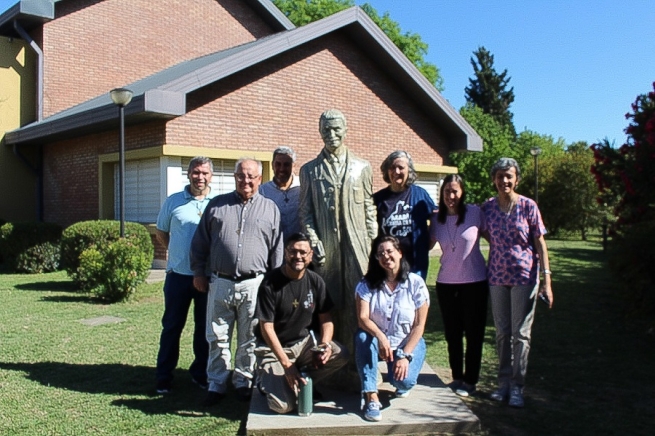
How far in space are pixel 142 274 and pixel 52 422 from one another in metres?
5.75

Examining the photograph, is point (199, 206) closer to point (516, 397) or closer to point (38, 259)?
point (516, 397)

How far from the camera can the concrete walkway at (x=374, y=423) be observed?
4246 millimetres

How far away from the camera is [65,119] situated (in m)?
14.0

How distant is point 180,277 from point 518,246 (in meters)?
2.73

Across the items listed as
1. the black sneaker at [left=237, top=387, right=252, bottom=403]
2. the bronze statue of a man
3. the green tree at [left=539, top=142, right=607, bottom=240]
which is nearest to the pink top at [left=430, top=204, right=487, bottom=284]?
the bronze statue of a man

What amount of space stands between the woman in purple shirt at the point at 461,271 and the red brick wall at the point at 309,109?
822 centimetres

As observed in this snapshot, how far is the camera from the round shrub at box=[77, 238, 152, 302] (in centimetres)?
979

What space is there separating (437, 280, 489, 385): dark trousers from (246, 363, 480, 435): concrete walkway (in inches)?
18.1

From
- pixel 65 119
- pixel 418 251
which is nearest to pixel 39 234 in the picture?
pixel 65 119

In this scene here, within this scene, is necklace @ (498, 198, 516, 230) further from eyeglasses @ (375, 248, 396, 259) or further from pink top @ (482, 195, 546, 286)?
eyeglasses @ (375, 248, 396, 259)

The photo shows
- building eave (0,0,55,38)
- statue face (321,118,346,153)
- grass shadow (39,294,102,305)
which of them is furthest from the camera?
building eave (0,0,55,38)

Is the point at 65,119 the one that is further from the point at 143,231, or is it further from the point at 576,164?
the point at 576,164

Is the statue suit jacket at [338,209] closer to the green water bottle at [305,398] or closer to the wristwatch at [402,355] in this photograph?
the wristwatch at [402,355]

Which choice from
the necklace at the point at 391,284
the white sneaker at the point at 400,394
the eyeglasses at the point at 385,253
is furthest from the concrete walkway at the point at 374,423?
the eyeglasses at the point at 385,253
